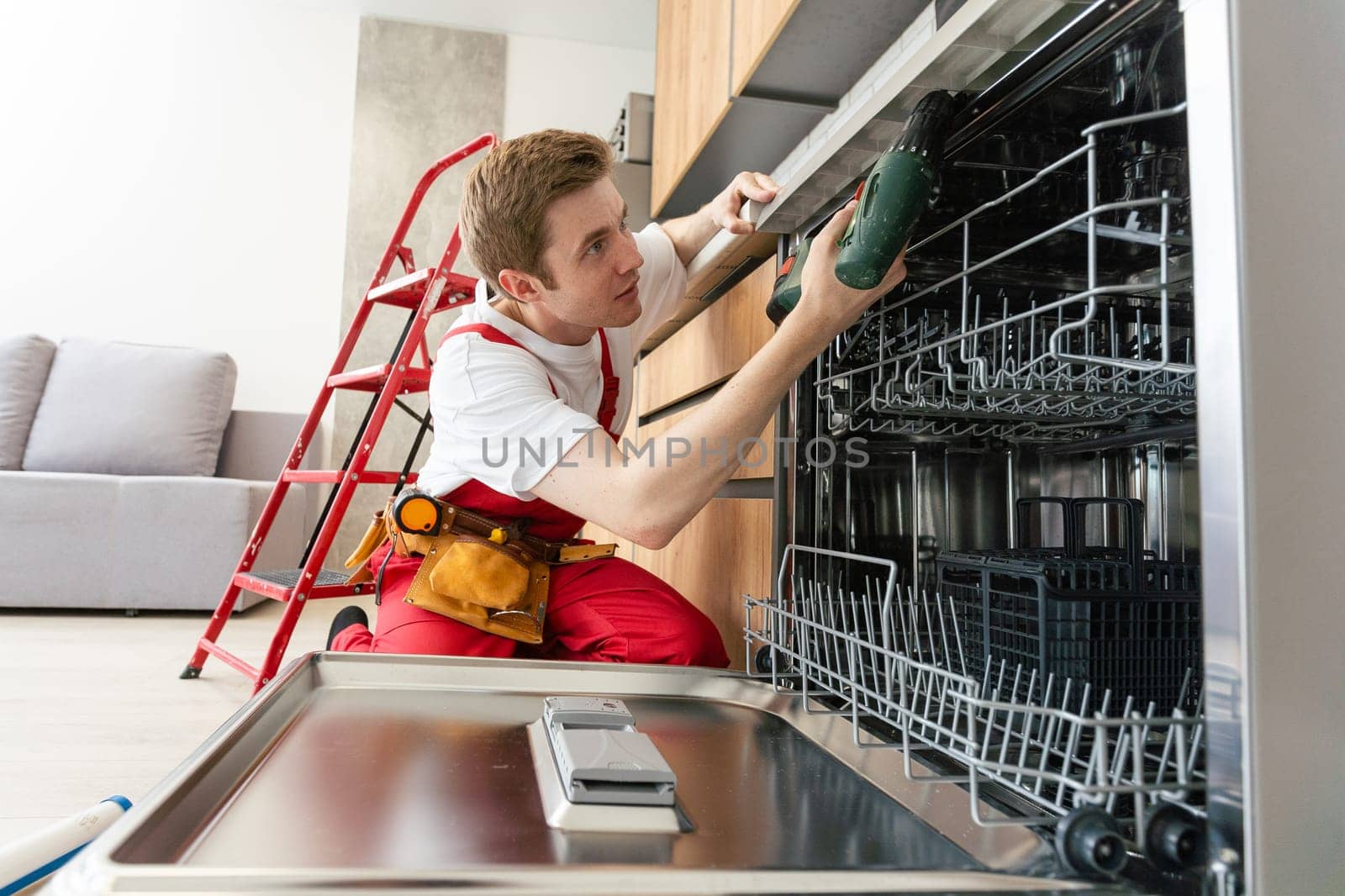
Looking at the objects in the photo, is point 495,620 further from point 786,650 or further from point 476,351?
point 786,650

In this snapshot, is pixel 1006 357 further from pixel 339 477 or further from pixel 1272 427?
pixel 339 477

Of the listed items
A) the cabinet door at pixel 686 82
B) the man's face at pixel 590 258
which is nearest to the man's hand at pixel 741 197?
the man's face at pixel 590 258

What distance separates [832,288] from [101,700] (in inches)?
68.5

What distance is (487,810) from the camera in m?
0.54

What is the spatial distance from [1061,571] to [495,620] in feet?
2.82

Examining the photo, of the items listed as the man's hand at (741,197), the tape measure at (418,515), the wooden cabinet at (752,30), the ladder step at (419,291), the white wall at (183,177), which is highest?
the white wall at (183,177)

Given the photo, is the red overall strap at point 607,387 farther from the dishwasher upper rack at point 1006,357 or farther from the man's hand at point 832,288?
the man's hand at point 832,288

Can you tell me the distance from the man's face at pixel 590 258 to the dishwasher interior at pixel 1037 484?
371 millimetres

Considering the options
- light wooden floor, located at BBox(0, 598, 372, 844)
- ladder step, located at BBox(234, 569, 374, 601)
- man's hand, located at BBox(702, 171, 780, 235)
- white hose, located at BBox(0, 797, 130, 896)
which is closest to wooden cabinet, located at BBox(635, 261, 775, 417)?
man's hand, located at BBox(702, 171, 780, 235)

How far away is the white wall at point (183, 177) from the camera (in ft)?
12.8

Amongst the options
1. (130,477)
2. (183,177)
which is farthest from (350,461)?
(183,177)

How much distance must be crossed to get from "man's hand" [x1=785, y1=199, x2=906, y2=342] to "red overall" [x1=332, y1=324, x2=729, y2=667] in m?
0.55

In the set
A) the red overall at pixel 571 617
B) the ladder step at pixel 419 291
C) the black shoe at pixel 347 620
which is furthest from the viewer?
the ladder step at pixel 419 291

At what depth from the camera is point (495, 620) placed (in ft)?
4.28
